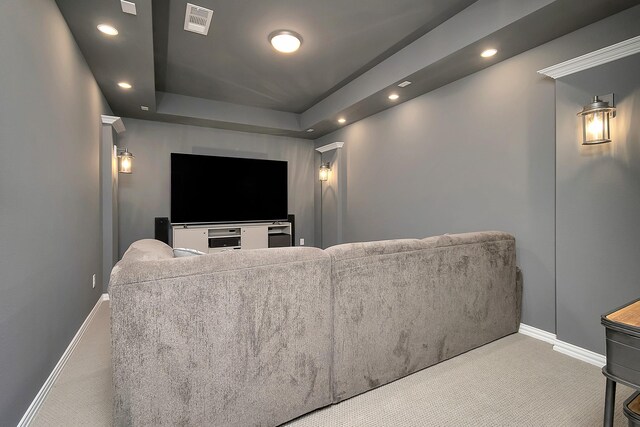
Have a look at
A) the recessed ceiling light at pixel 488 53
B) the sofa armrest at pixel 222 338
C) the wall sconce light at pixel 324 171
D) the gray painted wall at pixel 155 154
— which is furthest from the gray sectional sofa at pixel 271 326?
the wall sconce light at pixel 324 171

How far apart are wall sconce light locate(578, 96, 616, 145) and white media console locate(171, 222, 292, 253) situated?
170 inches

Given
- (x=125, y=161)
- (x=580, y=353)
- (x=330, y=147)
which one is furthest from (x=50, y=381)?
(x=330, y=147)

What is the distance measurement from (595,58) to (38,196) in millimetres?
3778

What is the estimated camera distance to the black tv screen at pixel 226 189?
189 inches

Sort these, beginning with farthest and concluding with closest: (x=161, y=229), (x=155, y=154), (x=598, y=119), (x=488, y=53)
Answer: (x=155, y=154), (x=161, y=229), (x=488, y=53), (x=598, y=119)

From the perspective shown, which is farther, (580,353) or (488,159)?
(488,159)

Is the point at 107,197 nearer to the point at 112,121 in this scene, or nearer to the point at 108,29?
the point at 112,121

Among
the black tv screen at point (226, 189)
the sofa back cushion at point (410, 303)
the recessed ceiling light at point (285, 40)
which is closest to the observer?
the sofa back cushion at point (410, 303)

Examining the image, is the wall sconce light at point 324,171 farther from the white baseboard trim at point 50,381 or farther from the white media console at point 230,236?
the white baseboard trim at point 50,381

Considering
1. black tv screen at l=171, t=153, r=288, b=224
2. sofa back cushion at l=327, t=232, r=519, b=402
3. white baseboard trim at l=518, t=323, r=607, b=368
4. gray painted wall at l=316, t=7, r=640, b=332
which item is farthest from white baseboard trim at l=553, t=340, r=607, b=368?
black tv screen at l=171, t=153, r=288, b=224

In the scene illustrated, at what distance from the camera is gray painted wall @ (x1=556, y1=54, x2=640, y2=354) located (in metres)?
2.06

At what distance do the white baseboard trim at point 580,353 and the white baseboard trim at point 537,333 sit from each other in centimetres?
9

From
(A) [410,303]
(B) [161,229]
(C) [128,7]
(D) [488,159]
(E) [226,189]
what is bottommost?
(A) [410,303]

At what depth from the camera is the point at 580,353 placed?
2240 millimetres
